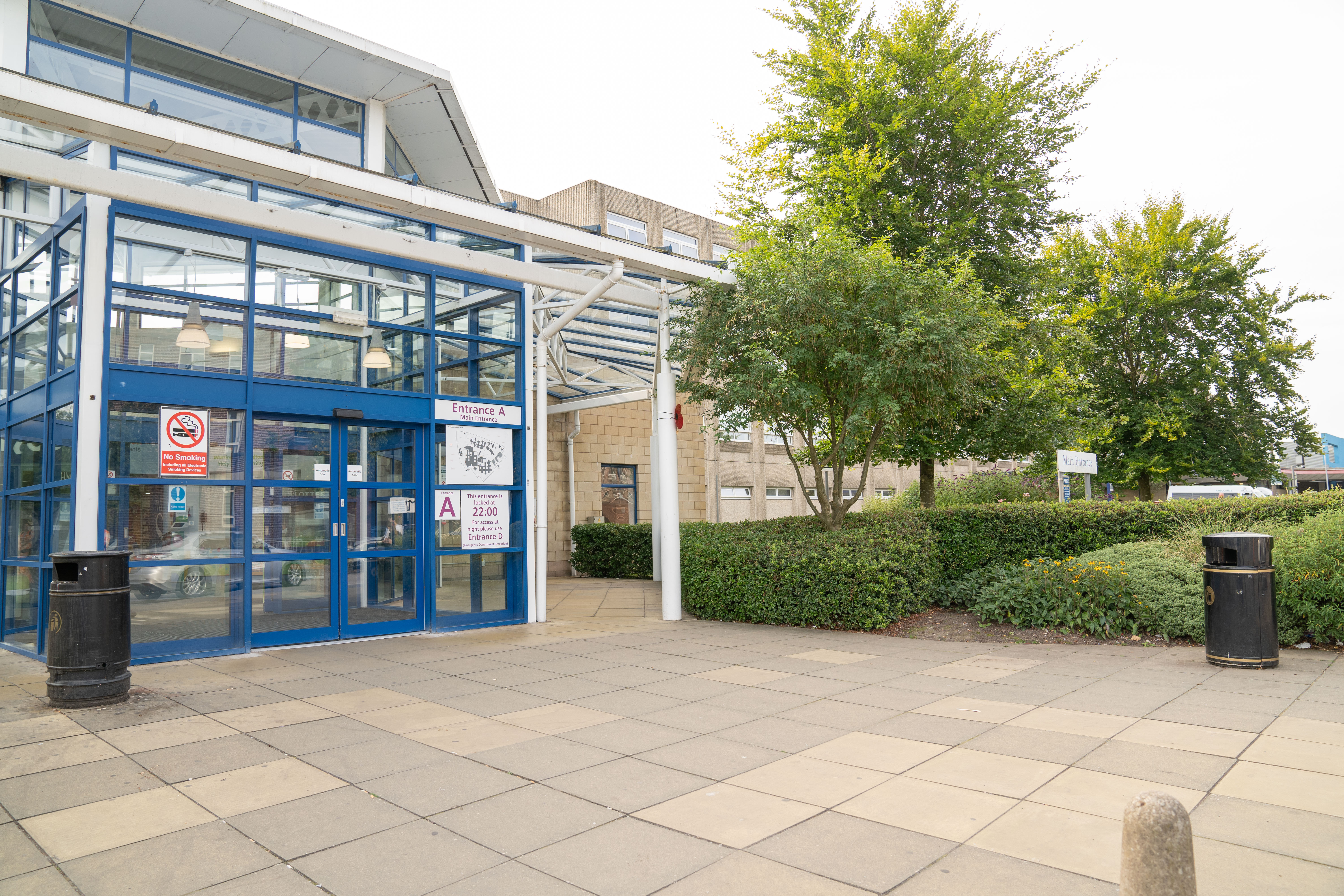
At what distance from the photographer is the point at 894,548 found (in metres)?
10.8

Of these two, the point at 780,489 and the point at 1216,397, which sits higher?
the point at 1216,397

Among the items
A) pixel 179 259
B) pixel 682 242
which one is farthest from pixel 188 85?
pixel 682 242

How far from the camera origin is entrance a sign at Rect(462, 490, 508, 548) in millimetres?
10906

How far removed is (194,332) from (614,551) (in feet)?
39.6

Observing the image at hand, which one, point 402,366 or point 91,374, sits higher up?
point 402,366

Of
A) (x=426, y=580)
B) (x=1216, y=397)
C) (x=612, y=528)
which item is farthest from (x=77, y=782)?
(x=1216, y=397)

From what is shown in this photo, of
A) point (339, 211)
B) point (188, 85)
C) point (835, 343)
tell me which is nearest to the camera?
point (188, 85)

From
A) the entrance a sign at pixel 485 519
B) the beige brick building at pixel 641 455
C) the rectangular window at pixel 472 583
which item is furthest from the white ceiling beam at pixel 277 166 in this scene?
the beige brick building at pixel 641 455

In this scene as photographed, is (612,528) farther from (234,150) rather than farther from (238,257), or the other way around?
(234,150)

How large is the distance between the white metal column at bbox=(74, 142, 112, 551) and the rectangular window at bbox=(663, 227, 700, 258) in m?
20.3

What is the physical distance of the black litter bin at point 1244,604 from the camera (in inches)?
291

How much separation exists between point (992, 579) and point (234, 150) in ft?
33.3

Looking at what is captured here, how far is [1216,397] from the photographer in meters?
22.7

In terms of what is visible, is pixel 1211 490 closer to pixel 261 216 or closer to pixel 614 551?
pixel 614 551
